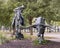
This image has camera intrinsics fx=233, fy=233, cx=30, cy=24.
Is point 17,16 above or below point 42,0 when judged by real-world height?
below

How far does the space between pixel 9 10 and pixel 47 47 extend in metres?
16.0

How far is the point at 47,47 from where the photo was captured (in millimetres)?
11891

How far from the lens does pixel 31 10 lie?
2631 cm

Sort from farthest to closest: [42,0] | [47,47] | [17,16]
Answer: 1. [42,0]
2. [17,16]
3. [47,47]

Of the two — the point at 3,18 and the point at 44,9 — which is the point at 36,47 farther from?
the point at 3,18

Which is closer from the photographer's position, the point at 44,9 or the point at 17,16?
the point at 17,16

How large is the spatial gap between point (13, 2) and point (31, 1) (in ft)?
6.92

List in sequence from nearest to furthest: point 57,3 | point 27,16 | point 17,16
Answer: point 57,3
point 17,16
point 27,16

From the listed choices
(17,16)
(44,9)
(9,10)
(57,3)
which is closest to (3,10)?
(9,10)

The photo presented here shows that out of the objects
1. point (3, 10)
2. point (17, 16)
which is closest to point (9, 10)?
point (3, 10)

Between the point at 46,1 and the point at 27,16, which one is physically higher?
the point at 46,1

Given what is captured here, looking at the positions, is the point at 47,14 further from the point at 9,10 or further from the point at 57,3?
the point at 57,3

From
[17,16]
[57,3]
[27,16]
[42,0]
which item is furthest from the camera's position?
[27,16]

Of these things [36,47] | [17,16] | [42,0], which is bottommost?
[36,47]
